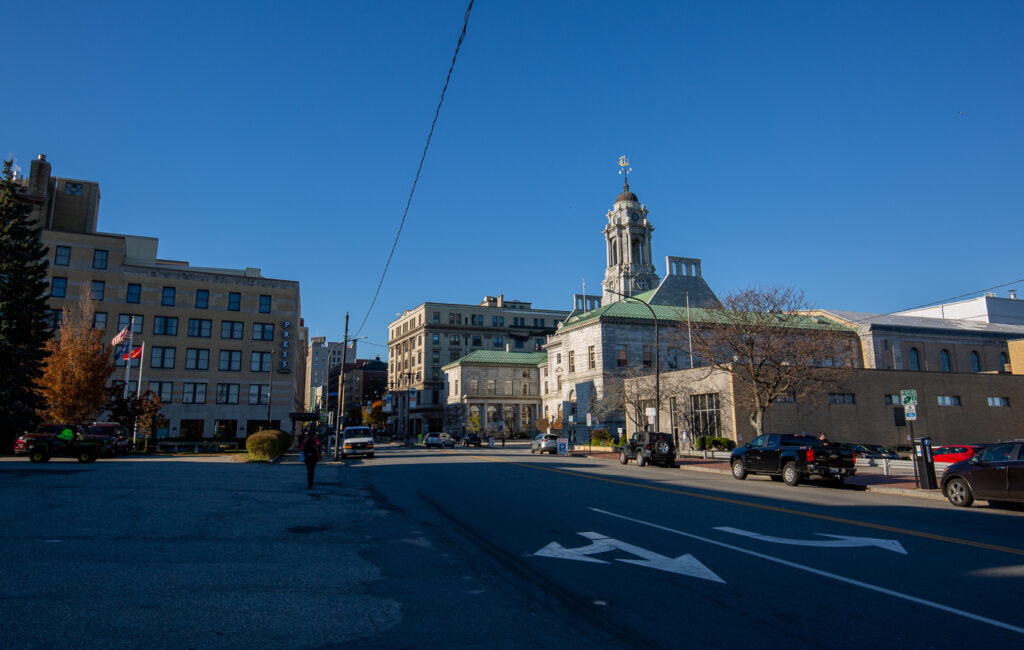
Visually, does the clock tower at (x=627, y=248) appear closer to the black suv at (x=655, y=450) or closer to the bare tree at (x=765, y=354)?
the bare tree at (x=765, y=354)

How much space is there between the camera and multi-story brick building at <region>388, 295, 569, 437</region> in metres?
102

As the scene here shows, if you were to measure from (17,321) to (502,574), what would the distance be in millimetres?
36519

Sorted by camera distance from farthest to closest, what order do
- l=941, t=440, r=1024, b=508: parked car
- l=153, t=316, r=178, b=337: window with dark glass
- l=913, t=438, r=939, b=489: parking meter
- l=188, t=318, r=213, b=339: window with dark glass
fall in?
l=188, t=318, r=213, b=339: window with dark glass < l=153, t=316, r=178, b=337: window with dark glass < l=913, t=438, r=939, b=489: parking meter < l=941, t=440, r=1024, b=508: parked car

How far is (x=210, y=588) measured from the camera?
6348 millimetres

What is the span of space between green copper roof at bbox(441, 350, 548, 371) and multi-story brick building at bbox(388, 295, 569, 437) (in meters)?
14.4

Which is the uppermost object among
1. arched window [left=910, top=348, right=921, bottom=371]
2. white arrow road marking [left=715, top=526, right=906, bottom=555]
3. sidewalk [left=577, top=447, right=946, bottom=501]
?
arched window [left=910, top=348, right=921, bottom=371]

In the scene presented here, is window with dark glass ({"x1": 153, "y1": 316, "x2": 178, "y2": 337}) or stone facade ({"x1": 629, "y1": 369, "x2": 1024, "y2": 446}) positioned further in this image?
window with dark glass ({"x1": 153, "y1": 316, "x2": 178, "y2": 337})

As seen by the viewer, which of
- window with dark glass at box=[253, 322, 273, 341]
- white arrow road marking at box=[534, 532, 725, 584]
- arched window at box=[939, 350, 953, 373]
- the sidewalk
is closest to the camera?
white arrow road marking at box=[534, 532, 725, 584]

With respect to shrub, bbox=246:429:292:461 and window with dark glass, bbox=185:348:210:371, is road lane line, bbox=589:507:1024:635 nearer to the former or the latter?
shrub, bbox=246:429:292:461

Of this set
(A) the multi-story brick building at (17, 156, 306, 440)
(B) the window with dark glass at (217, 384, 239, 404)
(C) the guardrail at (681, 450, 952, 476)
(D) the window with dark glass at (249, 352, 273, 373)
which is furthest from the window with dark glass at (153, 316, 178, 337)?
(C) the guardrail at (681, 450, 952, 476)

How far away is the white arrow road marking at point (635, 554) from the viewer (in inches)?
289

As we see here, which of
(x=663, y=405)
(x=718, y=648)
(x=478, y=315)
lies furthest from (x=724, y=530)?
(x=478, y=315)

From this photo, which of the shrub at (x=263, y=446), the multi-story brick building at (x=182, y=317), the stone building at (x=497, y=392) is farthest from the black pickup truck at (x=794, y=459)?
the stone building at (x=497, y=392)

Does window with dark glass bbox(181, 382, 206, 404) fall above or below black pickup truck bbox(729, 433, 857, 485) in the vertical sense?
above
